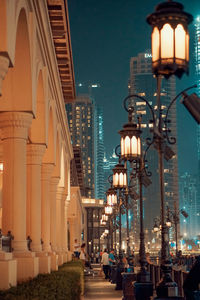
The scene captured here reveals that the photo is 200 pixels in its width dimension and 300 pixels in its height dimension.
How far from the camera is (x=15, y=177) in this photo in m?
14.6

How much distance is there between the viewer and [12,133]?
1480cm

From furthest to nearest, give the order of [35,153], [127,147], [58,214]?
[58,214] → [35,153] → [127,147]

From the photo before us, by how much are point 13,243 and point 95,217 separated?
450 ft

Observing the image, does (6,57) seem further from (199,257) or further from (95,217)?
(95,217)

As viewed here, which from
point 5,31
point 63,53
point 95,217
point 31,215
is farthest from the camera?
point 95,217

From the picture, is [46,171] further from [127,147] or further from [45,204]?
[127,147]

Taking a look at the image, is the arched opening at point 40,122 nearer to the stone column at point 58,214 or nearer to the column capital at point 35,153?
the column capital at point 35,153

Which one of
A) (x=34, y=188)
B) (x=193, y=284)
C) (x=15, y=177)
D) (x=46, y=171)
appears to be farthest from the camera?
(x=46, y=171)

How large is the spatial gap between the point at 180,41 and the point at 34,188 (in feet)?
33.3

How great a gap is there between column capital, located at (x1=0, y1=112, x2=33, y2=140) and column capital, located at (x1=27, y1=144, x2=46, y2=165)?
3.57 metres

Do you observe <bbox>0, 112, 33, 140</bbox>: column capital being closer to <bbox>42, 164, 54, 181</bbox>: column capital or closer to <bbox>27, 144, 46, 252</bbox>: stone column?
<bbox>27, 144, 46, 252</bbox>: stone column

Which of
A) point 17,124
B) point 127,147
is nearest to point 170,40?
point 17,124

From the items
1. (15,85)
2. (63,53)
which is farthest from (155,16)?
(63,53)

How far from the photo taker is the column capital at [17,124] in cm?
1466
